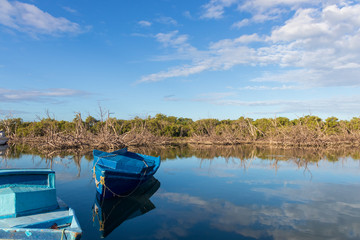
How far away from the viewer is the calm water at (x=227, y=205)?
6.54m

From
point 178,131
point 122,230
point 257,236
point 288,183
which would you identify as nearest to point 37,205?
point 122,230

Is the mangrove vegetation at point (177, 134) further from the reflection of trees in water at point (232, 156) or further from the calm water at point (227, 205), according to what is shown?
the calm water at point (227, 205)

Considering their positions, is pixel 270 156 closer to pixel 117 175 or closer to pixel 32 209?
pixel 117 175

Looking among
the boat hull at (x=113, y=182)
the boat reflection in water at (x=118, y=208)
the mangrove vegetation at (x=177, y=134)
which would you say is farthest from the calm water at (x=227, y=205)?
the mangrove vegetation at (x=177, y=134)

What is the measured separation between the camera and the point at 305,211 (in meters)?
8.16

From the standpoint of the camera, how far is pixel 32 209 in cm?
575

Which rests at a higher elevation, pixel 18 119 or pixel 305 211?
pixel 18 119

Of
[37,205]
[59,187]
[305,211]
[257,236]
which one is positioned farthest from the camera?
[59,187]

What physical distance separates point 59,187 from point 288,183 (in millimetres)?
10111

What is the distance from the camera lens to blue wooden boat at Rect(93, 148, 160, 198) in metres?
8.67

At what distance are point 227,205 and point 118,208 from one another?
356cm

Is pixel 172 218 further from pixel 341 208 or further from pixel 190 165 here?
pixel 190 165

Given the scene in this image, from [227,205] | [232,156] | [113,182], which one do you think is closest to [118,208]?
[113,182]

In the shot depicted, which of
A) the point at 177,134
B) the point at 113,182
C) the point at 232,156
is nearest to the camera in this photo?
the point at 113,182
